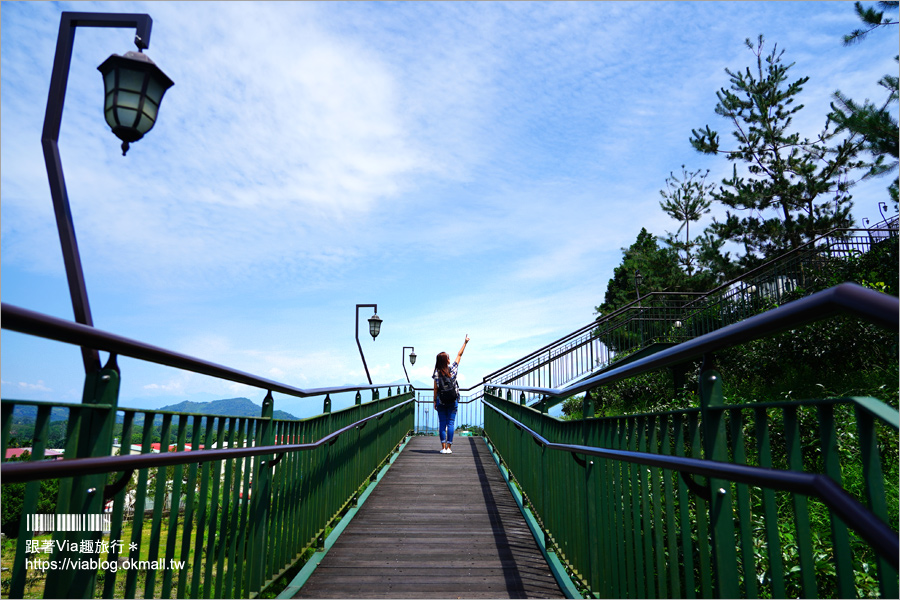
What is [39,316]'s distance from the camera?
1.58 metres

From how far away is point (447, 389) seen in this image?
9.84 metres

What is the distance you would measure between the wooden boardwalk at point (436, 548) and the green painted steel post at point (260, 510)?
0.51 metres

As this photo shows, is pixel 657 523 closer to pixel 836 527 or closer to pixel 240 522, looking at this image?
pixel 836 527

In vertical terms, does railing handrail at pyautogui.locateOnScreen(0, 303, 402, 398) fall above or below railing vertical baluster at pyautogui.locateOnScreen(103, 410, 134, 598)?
above

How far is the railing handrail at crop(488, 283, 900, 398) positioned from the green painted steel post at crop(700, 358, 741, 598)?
15cm

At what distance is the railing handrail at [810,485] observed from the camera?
114 cm

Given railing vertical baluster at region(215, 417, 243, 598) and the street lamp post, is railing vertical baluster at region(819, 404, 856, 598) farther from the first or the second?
railing vertical baluster at region(215, 417, 243, 598)

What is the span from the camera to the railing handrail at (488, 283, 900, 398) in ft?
3.89

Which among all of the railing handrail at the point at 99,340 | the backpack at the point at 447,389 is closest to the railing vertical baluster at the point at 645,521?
the railing handrail at the point at 99,340

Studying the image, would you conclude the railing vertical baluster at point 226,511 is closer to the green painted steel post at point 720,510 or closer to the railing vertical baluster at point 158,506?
the railing vertical baluster at point 158,506

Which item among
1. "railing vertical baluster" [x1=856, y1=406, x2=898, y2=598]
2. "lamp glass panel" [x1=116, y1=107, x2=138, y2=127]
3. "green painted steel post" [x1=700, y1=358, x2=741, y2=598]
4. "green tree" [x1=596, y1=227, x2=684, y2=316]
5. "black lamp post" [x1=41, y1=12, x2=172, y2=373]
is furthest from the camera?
"green tree" [x1=596, y1=227, x2=684, y2=316]

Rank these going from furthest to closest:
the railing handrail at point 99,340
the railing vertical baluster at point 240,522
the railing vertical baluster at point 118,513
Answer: the railing vertical baluster at point 240,522, the railing vertical baluster at point 118,513, the railing handrail at point 99,340

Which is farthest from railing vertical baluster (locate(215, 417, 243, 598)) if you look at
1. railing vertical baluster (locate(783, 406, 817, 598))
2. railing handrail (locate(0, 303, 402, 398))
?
railing vertical baluster (locate(783, 406, 817, 598))

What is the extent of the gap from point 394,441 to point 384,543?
5.19 meters
